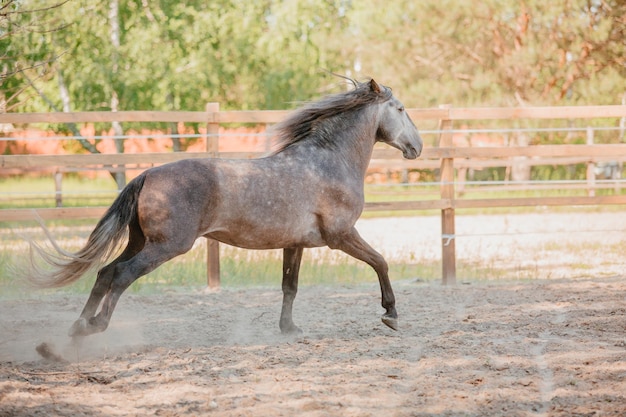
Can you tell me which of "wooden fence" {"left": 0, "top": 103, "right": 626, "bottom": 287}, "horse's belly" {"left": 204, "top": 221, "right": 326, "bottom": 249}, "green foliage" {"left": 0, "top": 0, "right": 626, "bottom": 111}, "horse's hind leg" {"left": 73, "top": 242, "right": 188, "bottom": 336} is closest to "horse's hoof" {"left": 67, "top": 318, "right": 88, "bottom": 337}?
"horse's hind leg" {"left": 73, "top": 242, "right": 188, "bottom": 336}

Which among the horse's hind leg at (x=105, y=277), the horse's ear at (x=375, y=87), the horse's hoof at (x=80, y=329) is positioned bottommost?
the horse's hoof at (x=80, y=329)

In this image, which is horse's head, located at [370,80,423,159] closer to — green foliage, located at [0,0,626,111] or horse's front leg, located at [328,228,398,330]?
horse's front leg, located at [328,228,398,330]

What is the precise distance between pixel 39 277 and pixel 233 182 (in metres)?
1.47

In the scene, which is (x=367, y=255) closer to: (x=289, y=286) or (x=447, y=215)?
(x=289, y=286)

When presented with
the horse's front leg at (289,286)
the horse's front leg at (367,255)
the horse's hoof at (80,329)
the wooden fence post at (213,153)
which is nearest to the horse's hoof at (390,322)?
the horse's front leg at (367,255)

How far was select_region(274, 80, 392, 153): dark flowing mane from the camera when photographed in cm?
605

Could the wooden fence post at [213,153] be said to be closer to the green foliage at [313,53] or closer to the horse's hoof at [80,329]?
the horse's hoof at [80,329]

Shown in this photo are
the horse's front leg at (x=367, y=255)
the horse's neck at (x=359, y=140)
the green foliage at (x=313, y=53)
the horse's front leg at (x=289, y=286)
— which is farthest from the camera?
the green foliage at (x=313, y=53)

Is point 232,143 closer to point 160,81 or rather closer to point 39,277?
point 160,81

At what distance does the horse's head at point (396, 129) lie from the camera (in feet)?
20.9

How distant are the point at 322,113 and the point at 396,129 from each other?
68 cm

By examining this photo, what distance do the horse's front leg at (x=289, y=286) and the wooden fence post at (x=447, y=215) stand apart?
2837mm

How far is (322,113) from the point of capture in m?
6.16

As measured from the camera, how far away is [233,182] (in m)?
5.40
